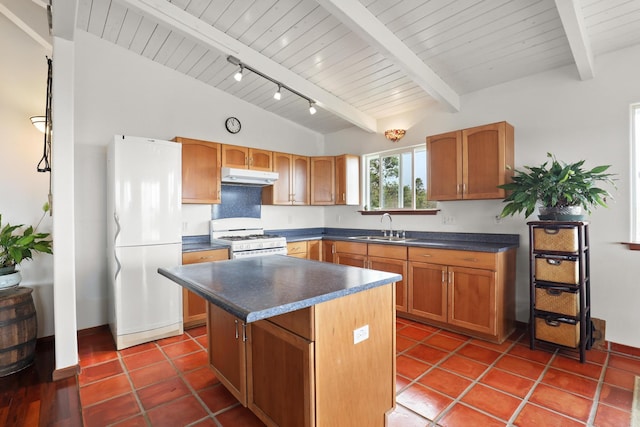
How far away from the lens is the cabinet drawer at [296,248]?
425 centimetres

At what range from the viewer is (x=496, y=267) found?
2908 mm

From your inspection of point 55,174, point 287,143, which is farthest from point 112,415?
point 287,143

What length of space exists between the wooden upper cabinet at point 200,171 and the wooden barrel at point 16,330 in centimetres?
159

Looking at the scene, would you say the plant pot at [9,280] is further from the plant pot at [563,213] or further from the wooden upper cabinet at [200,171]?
the plant pot at [563,213]

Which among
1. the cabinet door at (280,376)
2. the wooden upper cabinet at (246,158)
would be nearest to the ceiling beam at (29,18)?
the wooden upper cabinet at (246,158)

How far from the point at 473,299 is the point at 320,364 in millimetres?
2162

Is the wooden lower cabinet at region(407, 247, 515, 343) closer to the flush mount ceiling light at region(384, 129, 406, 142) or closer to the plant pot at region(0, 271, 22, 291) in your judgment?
the flush mount ceiling light at region(384, 129, 406, 142)

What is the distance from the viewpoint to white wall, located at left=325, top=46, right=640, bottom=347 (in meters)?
2.73

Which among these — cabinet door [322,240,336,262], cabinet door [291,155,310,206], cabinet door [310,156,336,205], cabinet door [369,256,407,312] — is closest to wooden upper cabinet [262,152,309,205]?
cabinet door [291,155,310,206]

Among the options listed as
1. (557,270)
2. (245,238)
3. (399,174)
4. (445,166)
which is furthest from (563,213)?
(245,238)

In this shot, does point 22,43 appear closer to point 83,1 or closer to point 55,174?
point 83,1

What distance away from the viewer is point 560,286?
105 inches

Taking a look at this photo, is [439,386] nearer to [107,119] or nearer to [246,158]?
[246,158]

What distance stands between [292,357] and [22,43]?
377 centimetres
